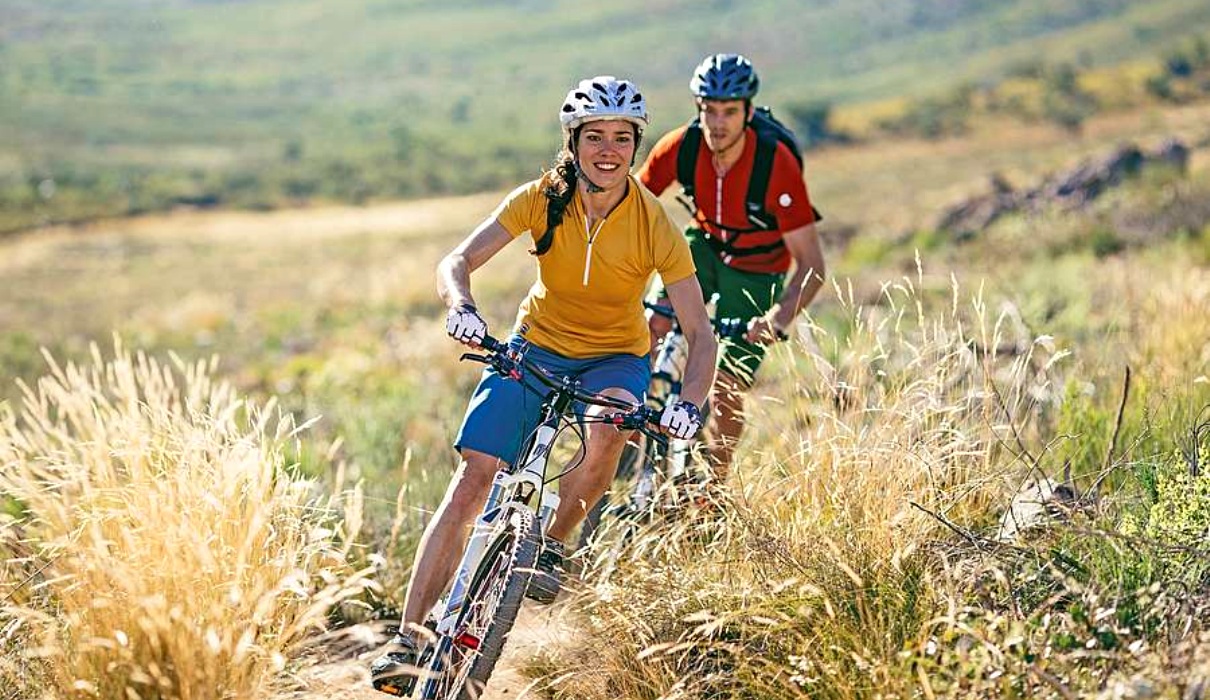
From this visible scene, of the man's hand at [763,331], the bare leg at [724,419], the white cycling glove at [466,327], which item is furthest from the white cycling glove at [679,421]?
the bare leg at [724,419]

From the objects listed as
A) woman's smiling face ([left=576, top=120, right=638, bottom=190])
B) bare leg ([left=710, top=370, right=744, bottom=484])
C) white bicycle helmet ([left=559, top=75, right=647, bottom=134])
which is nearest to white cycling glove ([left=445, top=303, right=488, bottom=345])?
woman's smiling face ([left=576, top=120, right=638, bottom=190])

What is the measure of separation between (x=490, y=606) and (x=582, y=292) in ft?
4.17

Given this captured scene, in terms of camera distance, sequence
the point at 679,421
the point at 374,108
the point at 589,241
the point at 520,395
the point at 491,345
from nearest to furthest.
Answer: the point at 679,421, the point at 491,345, the point at 520,395, the point at 589,241, the point at 374,108

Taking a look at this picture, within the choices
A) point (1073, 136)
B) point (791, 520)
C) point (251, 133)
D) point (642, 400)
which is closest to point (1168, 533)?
point (791, 520)

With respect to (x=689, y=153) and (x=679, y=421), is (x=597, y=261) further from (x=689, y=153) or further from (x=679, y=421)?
(x=689, y=153)

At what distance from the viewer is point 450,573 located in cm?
472

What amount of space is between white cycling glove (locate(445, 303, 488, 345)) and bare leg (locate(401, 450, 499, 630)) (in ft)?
1.77

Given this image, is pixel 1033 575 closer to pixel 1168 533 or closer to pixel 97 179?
pixel 1168 533

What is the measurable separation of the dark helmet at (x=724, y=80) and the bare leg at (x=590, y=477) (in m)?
1.87

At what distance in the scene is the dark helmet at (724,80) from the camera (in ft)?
20.4

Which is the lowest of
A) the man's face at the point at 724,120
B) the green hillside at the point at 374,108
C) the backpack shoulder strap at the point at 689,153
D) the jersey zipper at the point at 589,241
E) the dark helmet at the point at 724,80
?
the green hillside at the point at 374,108

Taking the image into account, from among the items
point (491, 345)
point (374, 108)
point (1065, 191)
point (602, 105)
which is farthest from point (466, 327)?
point (374, 108)

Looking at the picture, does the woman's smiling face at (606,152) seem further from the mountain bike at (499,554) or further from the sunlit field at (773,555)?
the sunlit field at (773,555)

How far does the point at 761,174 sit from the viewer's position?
634cm
